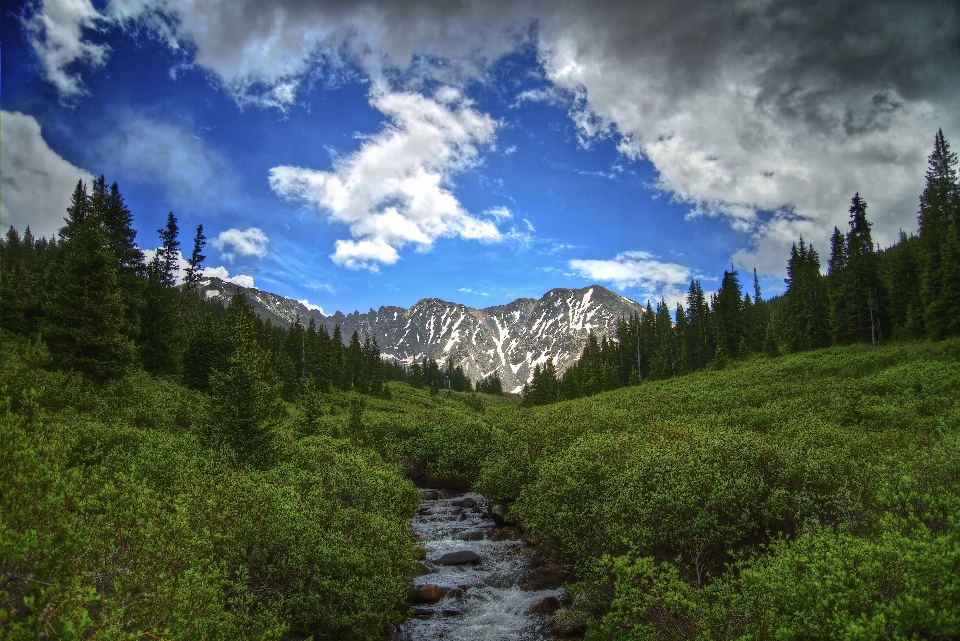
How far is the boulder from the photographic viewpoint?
53.6 feet

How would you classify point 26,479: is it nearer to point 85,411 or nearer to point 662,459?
point 662,459

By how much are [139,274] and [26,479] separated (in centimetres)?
5569

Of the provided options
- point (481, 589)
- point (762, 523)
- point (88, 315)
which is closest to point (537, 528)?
point (481, 589)

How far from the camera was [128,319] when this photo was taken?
129 feet

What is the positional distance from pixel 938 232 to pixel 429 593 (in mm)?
68044

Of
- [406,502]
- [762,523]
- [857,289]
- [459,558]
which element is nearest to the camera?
[762,523]

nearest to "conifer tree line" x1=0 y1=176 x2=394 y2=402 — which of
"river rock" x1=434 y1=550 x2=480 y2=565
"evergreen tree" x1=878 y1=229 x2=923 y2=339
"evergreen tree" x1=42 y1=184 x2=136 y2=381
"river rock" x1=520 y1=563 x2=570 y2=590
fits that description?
"evergreen tree" x1=42 y1=184 x2=136 y2=381

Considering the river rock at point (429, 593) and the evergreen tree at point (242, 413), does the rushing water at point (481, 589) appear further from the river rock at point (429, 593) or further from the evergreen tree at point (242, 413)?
the evergreen tree at point (242, 413)

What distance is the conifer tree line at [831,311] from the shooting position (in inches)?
2115

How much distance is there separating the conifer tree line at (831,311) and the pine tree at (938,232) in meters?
0.10

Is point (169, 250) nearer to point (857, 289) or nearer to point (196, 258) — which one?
point (196, 258)

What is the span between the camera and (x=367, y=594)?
1301 cm

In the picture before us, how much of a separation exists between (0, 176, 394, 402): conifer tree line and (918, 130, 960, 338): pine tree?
6464cm

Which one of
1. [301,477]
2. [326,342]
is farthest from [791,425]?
[326,342]
